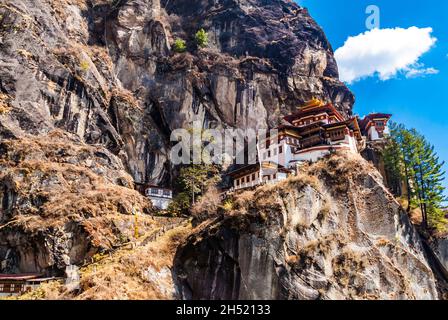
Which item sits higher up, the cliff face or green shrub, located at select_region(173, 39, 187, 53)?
green shrub, located at select_region(173, 39, 187, 53)

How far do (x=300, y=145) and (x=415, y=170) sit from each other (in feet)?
49.4

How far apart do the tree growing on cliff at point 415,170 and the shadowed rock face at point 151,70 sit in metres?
20.8

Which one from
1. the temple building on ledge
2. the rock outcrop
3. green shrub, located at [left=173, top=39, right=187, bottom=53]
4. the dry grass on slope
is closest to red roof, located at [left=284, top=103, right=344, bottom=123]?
the temple building on ledge

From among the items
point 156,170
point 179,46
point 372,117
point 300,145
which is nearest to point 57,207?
point 156,170

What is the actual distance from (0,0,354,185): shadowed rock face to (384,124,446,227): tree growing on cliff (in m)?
20.8

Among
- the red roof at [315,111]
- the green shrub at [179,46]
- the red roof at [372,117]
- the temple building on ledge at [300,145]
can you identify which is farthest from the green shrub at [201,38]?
the red roof at [372,117]

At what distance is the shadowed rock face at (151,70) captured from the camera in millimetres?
48719

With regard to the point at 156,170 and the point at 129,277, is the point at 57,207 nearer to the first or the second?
the point at 129,277

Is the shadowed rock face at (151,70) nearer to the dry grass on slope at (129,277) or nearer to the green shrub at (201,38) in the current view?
the green shrub at (201,38)

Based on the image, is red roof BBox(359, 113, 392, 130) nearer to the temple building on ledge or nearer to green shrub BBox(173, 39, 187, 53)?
the temple building on ledge

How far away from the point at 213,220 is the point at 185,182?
16555mm

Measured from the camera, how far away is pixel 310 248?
34.3 metres

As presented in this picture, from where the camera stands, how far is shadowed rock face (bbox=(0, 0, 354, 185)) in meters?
48.7

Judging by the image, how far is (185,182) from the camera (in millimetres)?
53094
